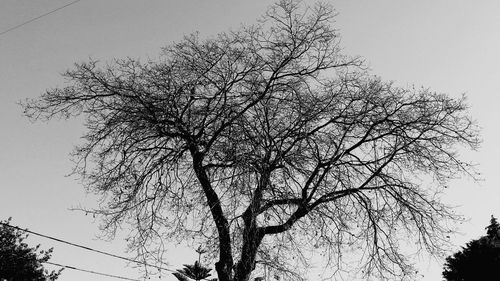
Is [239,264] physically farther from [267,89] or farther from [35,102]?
[35,102]

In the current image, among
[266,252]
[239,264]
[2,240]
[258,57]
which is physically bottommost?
[239,264]

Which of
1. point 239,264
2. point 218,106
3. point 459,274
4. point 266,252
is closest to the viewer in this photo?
point 239,264

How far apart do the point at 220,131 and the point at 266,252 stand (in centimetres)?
320

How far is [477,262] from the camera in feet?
84.2

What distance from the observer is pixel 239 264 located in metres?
8.84

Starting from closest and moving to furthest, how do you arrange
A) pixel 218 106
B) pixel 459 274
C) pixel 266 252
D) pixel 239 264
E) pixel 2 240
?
pixel 239 264
pixel 218 106
pixel 266 252
pixel 459 274
pixel 2 240

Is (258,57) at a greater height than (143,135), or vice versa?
(258,57)

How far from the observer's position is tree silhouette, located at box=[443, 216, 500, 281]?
2491 cm

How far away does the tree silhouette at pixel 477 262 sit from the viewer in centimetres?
2491

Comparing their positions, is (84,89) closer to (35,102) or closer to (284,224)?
(35,102)

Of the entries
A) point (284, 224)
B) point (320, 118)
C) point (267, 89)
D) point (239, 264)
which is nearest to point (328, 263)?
point (284, 224)

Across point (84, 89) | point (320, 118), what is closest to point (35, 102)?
point (84, 89)

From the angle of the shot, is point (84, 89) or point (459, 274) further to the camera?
point (459, 274)

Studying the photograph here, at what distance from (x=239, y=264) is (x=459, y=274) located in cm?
2295
